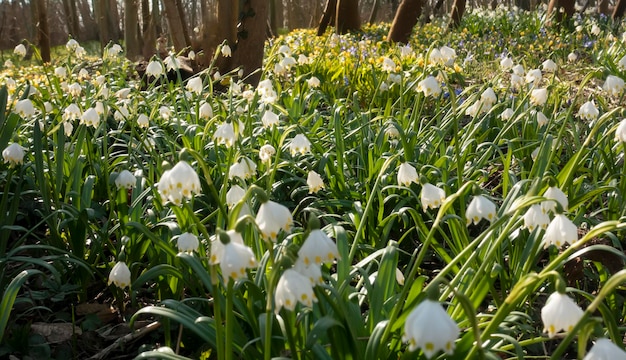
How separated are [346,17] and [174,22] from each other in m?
4.13

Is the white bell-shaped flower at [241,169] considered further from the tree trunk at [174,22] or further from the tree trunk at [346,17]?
the tree trunk at [346,17]

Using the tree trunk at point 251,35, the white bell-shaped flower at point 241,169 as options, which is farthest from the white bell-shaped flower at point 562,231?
the tree trunk at point 251,35

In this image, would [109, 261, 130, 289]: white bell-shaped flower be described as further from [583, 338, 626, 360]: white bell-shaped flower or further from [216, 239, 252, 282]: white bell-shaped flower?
[583, 338, 626, 360]: white bell-shaped flower

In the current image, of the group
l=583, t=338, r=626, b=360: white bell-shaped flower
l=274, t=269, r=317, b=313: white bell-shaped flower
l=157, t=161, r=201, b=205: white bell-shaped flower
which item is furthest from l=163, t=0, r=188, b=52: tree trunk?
l=583, t=338, r=626, b=360: white bell-shaped flower

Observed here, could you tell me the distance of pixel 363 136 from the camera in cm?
360

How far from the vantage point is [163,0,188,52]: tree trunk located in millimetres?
9492

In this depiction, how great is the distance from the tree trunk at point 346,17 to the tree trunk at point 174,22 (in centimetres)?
340

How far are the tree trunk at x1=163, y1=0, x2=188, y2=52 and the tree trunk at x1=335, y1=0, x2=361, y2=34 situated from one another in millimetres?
3399

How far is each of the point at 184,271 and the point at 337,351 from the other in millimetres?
833

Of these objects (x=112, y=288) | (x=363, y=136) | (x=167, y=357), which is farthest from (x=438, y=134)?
(x=167, y=357)

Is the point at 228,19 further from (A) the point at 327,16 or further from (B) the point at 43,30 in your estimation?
(B) the point at 43,30

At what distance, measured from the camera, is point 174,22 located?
9773 millimetres

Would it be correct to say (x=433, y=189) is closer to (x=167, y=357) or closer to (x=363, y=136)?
(x=167, y=357)

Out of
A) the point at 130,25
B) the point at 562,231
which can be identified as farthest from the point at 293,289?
the point at 130,25
